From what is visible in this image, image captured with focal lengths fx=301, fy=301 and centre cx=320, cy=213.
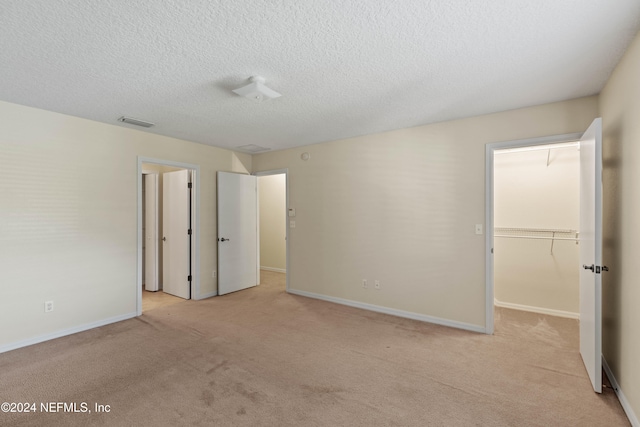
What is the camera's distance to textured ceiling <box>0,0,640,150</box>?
1.64 meters

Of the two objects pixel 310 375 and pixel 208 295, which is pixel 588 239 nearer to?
pixel 310 375

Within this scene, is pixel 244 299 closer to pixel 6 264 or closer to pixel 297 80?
pixel 6 264

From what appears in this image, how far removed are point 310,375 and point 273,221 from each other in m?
4.99

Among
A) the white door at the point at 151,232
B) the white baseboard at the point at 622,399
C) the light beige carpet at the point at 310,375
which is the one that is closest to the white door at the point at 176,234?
the white door at the point at 151,232

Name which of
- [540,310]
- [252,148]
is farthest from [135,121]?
[540,310]

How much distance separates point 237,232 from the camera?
517cm

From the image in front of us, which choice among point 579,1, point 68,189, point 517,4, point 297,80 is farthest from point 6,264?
point 579,1

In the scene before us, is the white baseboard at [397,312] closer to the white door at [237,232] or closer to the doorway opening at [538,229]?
the white door at [237,232]

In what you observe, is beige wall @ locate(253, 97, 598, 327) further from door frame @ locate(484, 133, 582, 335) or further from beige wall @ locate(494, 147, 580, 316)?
beige wall @ locate(494, 147, 580, 316)

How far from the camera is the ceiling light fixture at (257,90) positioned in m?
2.43

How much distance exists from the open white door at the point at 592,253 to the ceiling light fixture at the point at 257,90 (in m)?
2.50

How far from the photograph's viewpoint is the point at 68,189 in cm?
333

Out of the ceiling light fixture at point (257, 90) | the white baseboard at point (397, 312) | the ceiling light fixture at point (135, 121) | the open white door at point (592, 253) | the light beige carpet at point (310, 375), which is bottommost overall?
the light beige carpet at point (310, 375)

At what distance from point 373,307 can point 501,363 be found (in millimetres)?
1726
